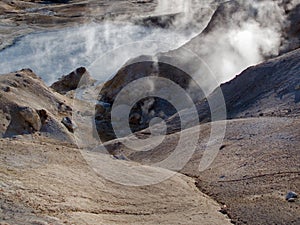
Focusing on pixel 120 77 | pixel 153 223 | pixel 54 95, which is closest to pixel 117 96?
pixel 120 77

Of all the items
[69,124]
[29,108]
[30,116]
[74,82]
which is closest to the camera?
[30,116]

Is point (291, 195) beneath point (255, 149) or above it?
beneath

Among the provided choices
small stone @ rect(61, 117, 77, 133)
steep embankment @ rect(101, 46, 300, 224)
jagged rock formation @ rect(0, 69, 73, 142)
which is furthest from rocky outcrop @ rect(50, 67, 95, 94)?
steep embankment @ rect(101, 46, 300, 224)

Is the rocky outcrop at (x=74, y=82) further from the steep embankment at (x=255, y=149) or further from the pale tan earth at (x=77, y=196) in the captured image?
the pale tan earth at (x=77, y=196)

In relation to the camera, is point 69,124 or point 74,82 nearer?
point 69,124

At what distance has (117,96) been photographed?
1808 cm

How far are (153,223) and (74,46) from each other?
79.1 feet

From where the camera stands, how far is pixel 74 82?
21.0 metres

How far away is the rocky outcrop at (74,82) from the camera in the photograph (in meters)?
20.7

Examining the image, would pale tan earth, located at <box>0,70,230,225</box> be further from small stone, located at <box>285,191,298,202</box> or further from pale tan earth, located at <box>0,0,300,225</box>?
small stone, located at <box>285,191,298,202</box>

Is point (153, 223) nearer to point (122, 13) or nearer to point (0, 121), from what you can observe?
point (0, 121)

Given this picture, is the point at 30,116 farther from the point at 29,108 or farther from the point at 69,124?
the point at 69,124

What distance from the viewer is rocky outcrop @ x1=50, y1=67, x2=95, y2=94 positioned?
20688 millimetres

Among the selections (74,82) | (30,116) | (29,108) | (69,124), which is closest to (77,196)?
(30,116)
